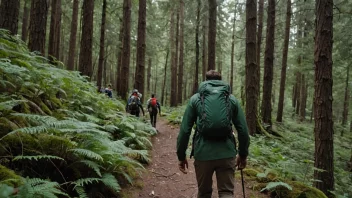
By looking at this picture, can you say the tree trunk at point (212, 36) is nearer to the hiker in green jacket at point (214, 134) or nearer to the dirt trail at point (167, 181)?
the dirt trail at point (167, 181)

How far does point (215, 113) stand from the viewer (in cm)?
322

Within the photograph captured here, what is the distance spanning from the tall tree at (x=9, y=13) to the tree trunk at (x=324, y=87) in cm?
874

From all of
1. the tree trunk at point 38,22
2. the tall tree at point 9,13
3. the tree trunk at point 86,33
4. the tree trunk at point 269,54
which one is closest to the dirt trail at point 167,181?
the tree trunk at point 38,22

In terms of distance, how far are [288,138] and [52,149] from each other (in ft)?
45.1

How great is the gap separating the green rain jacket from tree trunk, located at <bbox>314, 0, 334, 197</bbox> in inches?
147

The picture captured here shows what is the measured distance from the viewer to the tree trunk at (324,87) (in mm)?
6051

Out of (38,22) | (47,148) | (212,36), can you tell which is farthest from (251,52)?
(47,148)

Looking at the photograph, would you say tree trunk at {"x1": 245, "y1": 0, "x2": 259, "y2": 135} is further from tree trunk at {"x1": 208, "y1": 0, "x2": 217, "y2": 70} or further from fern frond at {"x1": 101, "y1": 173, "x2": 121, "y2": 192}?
fern frond at {"x1": 101, "y1": 173, "x2": 121, "y2": 192}

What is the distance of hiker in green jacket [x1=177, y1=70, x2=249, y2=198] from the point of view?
10.6ft

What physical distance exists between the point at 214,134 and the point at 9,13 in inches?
320

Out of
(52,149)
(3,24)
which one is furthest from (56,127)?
(3,24)

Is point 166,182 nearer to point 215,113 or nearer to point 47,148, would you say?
point 47,148

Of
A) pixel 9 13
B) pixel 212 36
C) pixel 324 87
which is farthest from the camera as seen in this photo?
pixel 212 36

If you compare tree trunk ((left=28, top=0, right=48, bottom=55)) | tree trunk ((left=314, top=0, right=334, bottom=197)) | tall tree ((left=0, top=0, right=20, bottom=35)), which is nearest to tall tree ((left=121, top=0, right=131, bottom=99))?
tree trunk ((left=28, top=0, right=48, bottom=55))
